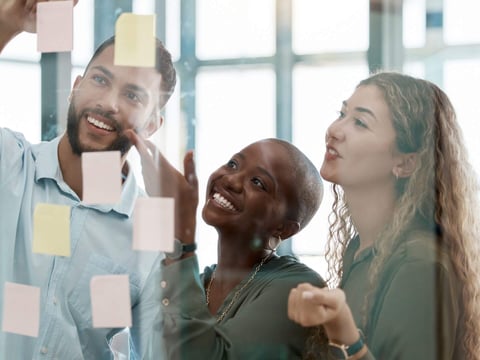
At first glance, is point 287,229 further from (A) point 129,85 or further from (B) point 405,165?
(A) point 129,85

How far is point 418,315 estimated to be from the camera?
3.23ft

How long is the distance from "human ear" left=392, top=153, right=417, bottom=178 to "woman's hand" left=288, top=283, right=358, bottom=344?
20cm

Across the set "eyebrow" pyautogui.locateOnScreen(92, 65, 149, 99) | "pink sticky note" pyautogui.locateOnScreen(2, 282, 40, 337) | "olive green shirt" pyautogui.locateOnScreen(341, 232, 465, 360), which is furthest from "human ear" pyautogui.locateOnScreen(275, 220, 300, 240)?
"pink sticky note" pyautogui.locateOnScreen(2, 282, 40, 337)

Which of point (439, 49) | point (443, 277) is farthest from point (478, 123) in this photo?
point (443, 277)

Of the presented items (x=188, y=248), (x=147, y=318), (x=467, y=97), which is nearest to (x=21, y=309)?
(x=147, y=318)

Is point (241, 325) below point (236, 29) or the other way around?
below

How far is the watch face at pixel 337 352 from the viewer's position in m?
0.96

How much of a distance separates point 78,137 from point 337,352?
551 millimetres

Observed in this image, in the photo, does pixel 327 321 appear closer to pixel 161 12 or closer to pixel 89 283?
pixel 89 283

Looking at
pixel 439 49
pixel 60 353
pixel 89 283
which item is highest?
pixel 439 49

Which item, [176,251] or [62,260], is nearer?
[176,251]

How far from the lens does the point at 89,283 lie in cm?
116

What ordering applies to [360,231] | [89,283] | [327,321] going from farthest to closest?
[89,283], [360,231], [327,321]

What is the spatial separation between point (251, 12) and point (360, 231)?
0.38 meters
